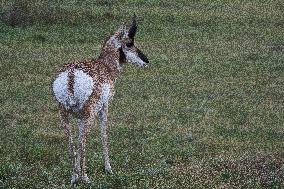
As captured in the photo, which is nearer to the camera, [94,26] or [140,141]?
[140,141]

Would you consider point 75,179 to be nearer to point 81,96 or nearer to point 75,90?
point 81,96

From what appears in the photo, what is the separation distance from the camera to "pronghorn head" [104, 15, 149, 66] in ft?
47.4

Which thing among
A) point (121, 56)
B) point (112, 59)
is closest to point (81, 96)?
point (112, 59)

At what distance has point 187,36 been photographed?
3103cm

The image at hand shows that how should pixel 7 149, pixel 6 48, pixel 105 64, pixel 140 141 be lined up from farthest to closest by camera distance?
pixel 6 48 → pixel 140 141 → pixel 7 149 → pixel 105 64

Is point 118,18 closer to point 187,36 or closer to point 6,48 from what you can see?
point 187,36

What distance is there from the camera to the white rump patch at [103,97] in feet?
42.1

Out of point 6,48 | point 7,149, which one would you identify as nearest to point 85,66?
point 7,149

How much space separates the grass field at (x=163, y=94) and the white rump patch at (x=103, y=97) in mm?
1311

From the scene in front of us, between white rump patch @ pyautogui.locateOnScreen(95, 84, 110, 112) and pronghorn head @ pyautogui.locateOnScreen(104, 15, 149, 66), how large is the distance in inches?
59.3

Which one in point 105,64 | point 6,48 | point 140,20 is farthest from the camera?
point 140,20

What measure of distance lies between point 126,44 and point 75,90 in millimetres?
3033

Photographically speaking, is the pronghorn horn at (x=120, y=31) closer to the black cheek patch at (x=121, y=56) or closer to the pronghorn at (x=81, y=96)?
the black cheek patch at (x=121, y=56)

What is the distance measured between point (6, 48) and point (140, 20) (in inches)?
308
